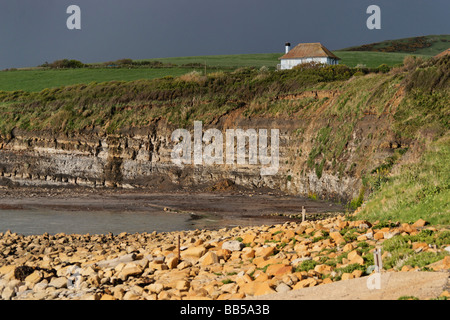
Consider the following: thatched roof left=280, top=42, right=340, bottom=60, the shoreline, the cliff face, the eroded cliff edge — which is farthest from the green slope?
the shoreline

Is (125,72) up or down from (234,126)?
up

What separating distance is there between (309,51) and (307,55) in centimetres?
117

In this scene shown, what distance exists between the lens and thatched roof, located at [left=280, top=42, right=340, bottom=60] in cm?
7162

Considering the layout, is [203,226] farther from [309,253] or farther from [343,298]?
[343,298]

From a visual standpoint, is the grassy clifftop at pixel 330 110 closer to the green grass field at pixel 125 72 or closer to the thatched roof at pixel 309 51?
the green grass field at pixel 125 72

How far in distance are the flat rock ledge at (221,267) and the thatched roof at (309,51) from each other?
181 feet

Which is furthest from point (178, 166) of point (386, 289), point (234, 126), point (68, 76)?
point (68, 76)

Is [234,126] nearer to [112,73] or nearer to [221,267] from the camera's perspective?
[221,267]

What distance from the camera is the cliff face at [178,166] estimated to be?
115ft

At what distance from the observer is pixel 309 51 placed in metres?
72.8

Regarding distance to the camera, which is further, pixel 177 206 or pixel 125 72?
pixel 125 72

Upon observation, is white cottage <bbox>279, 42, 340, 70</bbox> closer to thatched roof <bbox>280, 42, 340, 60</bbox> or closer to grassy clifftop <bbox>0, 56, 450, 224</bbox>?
thatched roof <bbox>280, 42, 340, 60</bbox>
